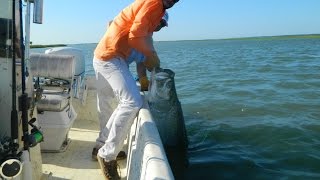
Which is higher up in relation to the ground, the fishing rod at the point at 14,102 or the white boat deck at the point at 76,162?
the fishing rod at the point at 14,102

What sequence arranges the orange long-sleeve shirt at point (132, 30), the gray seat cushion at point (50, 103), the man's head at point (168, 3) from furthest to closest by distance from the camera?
the gray seat cushion at point (50, 103), the man's head at point (168, 3), the orange long-sleeve shirt at point (132, 30)

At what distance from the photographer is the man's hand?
448 centimetres

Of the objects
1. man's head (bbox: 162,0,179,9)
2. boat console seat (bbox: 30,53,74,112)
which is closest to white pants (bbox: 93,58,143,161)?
man's head (bbox: 162,0,179,9)

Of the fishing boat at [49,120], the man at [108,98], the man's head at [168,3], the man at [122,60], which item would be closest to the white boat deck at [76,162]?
the fishing boat at [49,120]

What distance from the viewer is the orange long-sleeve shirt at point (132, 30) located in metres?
3.96

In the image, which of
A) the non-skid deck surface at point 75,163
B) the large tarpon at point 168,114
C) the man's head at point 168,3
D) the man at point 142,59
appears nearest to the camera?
the man's head at point 168,3

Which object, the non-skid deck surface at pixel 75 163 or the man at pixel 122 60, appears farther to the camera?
the non-skid deck surface at pixel 75 163

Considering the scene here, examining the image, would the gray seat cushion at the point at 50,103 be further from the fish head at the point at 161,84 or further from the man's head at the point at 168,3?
the man's head at the point at 168,3

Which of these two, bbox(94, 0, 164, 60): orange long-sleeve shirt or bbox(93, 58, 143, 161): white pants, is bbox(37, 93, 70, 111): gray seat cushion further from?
bbox(94, 0, 164, 60): orange long-sleeve shirt

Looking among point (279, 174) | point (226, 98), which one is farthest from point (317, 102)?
point (279, 174)

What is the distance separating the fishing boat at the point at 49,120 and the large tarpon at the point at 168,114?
23 cm

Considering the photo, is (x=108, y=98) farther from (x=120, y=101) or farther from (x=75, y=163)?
(x=75, y=163)

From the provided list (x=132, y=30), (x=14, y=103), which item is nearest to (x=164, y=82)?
(x=132, y=30)

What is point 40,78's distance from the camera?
553 centimetres
